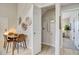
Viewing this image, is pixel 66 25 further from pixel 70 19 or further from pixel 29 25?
pixel 29 25

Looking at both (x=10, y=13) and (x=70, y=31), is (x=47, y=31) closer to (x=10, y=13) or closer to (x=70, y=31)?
(x=70, y=31)

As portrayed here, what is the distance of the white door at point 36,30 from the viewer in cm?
194

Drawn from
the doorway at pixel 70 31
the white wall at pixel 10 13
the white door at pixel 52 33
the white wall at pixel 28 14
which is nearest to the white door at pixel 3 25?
the white wall at pixel 10 13

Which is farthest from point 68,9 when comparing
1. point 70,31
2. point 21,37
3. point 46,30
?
point 21,37

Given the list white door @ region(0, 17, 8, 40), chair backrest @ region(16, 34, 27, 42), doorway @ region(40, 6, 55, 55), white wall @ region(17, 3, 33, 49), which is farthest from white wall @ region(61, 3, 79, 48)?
white door @ region(0, 17, 8, 40)

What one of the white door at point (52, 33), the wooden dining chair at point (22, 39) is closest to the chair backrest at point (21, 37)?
the wooden dining chair at point (22, 39)

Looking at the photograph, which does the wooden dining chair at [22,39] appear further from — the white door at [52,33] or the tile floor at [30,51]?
the white door at [52,33]

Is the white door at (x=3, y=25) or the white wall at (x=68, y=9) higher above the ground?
the white wall at (x=68, y=9)

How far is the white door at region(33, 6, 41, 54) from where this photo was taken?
194cm

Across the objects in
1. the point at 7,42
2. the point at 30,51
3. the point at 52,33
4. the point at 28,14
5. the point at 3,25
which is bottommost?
the point at 30,51

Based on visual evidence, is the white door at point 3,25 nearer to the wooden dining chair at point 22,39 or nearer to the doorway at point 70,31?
the wooden dining chair at point 22,39

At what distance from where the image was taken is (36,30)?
1.96 metres

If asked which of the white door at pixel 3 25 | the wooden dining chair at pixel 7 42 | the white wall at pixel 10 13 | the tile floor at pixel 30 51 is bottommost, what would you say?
the tile floor at pixel 30 51

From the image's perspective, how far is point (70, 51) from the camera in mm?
1931
